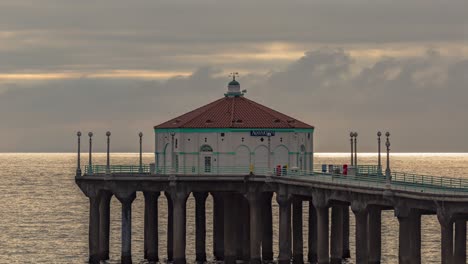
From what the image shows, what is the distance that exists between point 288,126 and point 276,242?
26.6 metres

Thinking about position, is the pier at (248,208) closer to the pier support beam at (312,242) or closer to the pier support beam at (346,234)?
the pier support beam at (312,242)

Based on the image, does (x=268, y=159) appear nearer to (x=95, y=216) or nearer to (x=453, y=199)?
(x=95, y=216)

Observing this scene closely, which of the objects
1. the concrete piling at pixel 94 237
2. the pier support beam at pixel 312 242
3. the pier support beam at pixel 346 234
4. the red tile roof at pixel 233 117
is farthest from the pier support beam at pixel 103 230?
the pier support beam at pixel 346 234

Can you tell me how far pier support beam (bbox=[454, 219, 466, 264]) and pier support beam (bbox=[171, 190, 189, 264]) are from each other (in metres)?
26.7

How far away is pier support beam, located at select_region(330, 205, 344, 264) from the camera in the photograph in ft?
347

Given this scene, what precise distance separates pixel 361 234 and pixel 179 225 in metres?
20.8

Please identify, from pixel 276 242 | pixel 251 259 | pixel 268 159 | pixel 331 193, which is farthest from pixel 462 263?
pixel 276 242

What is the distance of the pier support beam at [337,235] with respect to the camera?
10575cm

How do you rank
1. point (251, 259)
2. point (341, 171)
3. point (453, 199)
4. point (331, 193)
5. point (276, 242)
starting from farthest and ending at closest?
point (276, 242) < point (341, 171) < point (251, 259) < point (331, 193) < point (453, 199)

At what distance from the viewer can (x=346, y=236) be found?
116 m

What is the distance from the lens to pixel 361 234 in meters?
88.6

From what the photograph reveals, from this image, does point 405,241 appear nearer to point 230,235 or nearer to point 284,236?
point 284,236

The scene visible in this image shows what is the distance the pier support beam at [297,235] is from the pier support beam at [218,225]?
6582mm

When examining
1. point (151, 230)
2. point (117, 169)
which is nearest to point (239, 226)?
point (151, 230)
